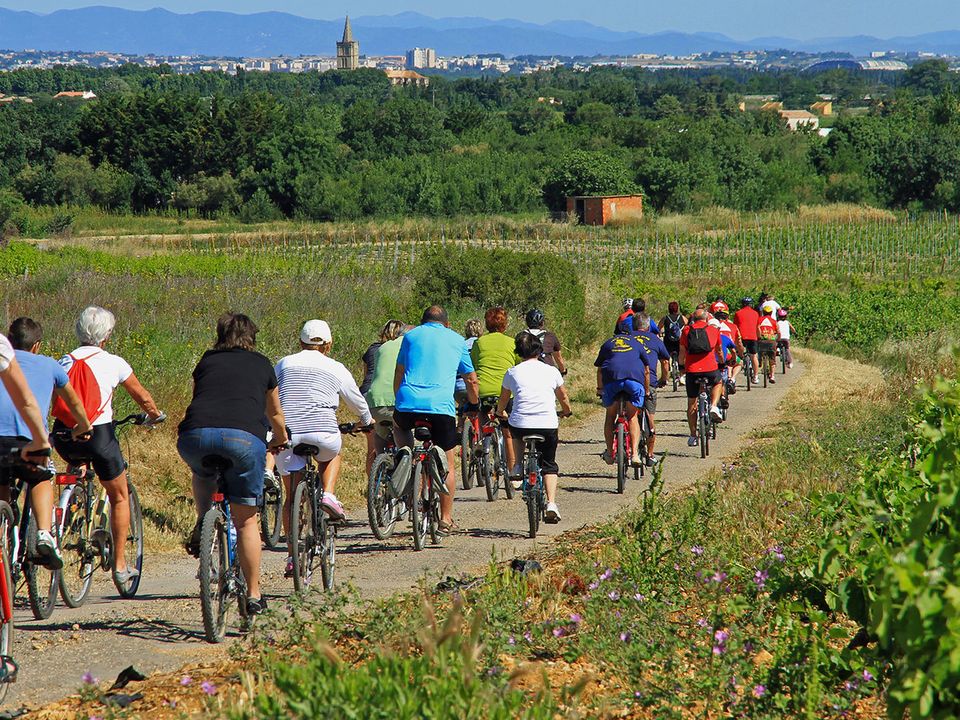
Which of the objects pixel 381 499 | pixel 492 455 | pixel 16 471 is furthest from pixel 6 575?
pixel 492 455

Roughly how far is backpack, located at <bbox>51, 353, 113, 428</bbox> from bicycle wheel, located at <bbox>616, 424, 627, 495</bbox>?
603 centimetres

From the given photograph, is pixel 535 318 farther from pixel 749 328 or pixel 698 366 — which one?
pixel 749 328

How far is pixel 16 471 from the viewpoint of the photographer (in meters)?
6.93

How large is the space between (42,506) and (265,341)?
10.8 m

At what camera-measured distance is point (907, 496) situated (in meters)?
5.15

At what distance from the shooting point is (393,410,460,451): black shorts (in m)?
9.41

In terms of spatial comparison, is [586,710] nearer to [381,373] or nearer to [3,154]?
[381,373]

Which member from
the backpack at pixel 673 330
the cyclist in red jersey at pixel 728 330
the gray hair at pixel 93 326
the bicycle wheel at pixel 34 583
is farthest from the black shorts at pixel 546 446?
the backpack at pixel 673 330

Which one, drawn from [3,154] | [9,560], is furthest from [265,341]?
[3,154]

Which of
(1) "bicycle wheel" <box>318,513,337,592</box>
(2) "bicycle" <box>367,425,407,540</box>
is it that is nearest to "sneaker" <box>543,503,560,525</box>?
(2) "bicycle" <box>367,425,407,540</box>

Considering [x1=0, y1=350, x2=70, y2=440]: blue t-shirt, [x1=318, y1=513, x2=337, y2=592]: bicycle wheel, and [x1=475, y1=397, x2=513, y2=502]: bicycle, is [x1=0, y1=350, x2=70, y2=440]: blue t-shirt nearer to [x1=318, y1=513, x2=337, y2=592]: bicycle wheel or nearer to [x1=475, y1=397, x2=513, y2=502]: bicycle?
[x1=318, y1=513, x2=337, y2=592]: bicycle wheel

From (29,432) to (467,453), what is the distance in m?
6.26

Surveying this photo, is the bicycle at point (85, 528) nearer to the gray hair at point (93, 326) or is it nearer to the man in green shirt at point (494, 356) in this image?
the gray hair at point (93, 326)

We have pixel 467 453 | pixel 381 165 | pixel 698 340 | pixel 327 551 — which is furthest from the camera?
pixel 381 165
